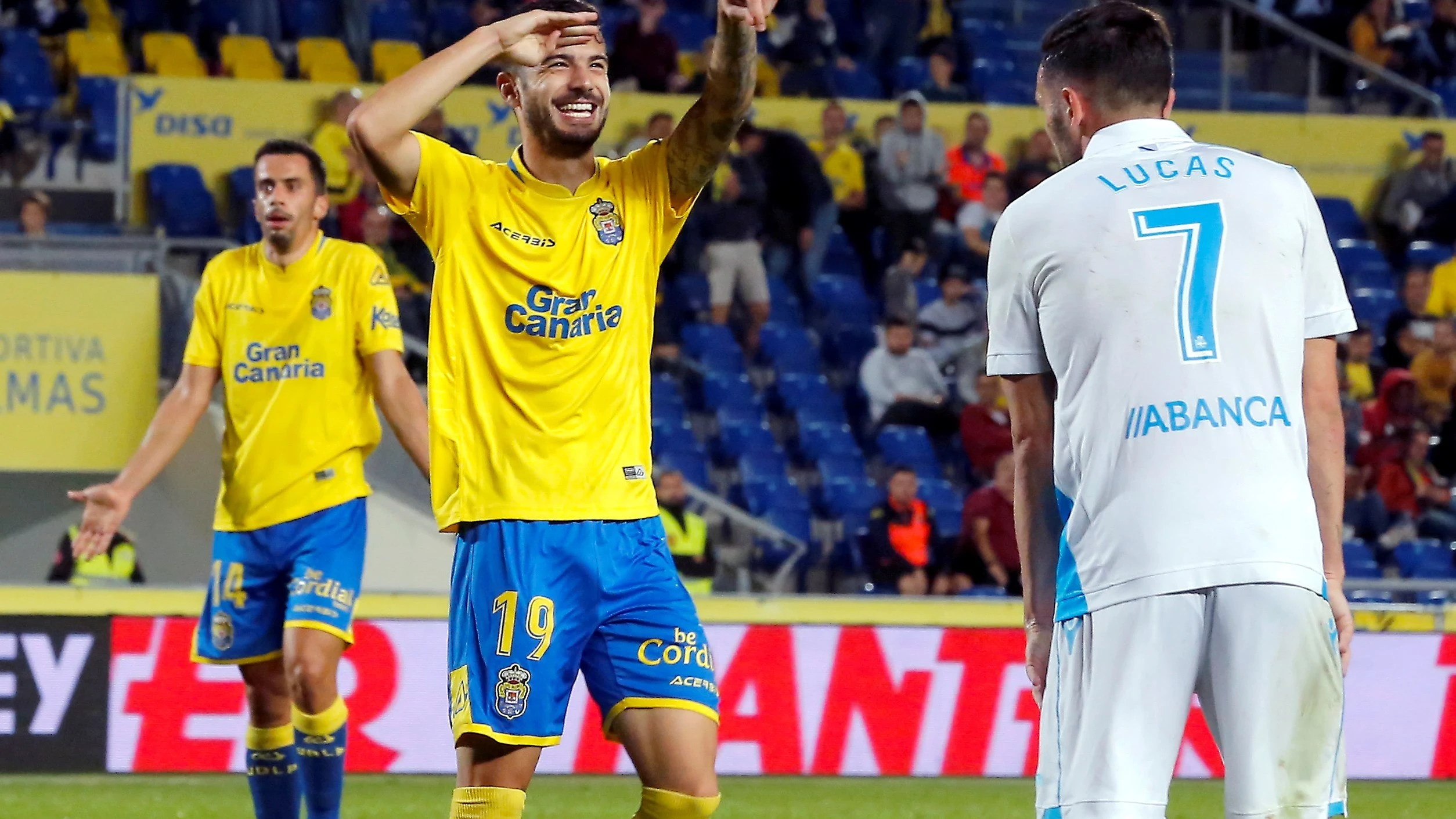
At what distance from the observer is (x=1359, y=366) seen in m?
14.2

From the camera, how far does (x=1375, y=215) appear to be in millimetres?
16609

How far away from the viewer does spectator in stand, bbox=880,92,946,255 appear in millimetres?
14695

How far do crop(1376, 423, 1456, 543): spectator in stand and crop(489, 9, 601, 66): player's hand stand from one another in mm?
10272

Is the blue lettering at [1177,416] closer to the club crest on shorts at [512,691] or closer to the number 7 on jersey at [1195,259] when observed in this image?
the number 7 on jersey at [1195,259]

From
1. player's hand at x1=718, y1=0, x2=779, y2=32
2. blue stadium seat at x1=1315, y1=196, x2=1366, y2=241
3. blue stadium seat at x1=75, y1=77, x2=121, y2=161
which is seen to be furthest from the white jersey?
blue stadium seat at x1=1315, y1=196, x2=1366, y2=241

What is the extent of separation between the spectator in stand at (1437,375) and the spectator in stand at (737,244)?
192 inches

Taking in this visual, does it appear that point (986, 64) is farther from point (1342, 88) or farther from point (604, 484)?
point (604, 484)

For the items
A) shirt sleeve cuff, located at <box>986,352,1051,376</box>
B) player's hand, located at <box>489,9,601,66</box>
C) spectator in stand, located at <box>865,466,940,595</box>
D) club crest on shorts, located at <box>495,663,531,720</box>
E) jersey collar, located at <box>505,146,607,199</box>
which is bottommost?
spectator in stand, located at <box>865,466,940,595</box>

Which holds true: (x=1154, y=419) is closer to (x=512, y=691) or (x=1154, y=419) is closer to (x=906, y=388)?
(x=512, y=691)

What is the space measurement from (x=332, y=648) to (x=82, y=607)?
3149mm

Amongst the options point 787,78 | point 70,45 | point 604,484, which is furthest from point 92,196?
point 604,484

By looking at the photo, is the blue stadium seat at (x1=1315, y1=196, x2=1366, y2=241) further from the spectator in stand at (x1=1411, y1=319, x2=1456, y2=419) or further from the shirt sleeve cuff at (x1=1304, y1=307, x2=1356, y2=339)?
the shirt sleeve cuff at (x1=1304, y1=307, x2=1356, y2=339)

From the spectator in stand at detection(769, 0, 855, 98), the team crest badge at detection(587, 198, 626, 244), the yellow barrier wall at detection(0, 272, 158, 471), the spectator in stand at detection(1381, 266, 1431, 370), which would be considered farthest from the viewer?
the spectator in stand at detection(769, 0, 855, 98)

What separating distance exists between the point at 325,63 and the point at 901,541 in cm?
654
